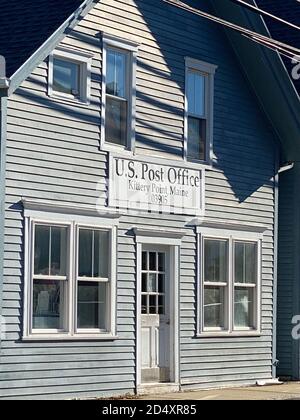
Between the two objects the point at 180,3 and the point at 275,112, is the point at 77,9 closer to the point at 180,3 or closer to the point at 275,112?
the point at 180,3

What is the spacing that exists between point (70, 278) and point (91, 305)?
0.76 meters

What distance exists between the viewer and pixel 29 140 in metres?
16.1

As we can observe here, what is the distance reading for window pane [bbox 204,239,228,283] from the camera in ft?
64.4

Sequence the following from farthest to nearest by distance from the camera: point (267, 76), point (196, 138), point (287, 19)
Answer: point (287, 19) → point (267, 76) → point (196, 138)

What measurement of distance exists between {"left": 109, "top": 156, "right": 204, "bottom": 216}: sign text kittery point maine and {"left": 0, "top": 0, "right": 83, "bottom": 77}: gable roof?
237 centimetres

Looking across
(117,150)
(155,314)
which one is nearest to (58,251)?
(117,150)

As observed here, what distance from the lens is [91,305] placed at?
17203 millimetres

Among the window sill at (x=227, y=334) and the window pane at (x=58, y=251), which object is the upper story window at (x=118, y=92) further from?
the window sill at (x=227, y=334)

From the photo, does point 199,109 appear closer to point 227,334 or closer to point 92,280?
point 227,334

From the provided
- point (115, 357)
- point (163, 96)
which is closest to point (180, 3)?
point (163, 96)

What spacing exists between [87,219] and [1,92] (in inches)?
102

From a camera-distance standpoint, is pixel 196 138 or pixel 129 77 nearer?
pixel 129 77

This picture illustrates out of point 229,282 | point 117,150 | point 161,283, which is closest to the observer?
point 117,150

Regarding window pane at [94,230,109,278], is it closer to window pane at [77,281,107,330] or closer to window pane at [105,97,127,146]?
window pane at [77,281,107,330]
